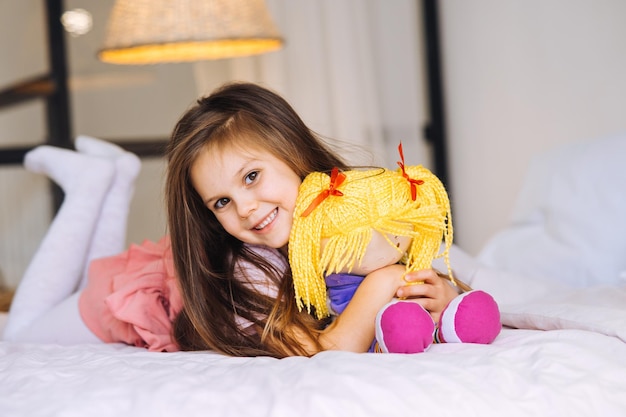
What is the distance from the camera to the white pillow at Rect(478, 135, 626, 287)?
170 cm

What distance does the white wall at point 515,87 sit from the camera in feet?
7.34

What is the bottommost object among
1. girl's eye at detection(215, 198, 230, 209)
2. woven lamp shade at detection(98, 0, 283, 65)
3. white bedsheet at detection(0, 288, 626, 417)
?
white bedsheet at detection(0, 288, 626, 417)

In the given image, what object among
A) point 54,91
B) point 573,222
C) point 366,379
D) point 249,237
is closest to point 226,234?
point 249,237

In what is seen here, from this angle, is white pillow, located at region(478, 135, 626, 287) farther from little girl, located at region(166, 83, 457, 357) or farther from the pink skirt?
the pink skirt

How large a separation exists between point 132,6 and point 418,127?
1324 mm

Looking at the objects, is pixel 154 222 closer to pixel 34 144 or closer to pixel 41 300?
pixel 34 144

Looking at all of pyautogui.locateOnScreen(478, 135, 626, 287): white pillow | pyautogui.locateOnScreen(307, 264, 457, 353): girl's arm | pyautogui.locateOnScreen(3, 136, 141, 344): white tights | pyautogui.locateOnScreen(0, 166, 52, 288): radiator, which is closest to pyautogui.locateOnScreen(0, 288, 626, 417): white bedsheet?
pyautogui.locateOnScreen(307, 264, 457, 353): girl's arm

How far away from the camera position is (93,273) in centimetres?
161

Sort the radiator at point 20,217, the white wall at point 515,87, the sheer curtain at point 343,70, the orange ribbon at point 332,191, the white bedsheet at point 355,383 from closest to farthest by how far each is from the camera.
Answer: the white bedsheet at point 355,383 < the orange ribbon at point 332,191 < the white wall at point 515,87 < the radiator at point 20,217 < the sheer curtain at point 343,70

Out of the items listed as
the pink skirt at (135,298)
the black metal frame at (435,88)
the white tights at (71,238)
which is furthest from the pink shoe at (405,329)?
the black metal frame at (435,88)

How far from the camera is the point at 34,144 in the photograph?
2629 mm

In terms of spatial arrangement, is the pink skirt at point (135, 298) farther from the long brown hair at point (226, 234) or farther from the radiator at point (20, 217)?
the radiator at point (20, 217)

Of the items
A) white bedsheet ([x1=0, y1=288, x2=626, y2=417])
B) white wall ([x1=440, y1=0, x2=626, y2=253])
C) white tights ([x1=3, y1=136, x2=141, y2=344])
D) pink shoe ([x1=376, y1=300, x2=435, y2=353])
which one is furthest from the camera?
white wall ([x1=440, y1=0, x2=626, y2=253])

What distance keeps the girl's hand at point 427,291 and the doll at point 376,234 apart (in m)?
0.02
